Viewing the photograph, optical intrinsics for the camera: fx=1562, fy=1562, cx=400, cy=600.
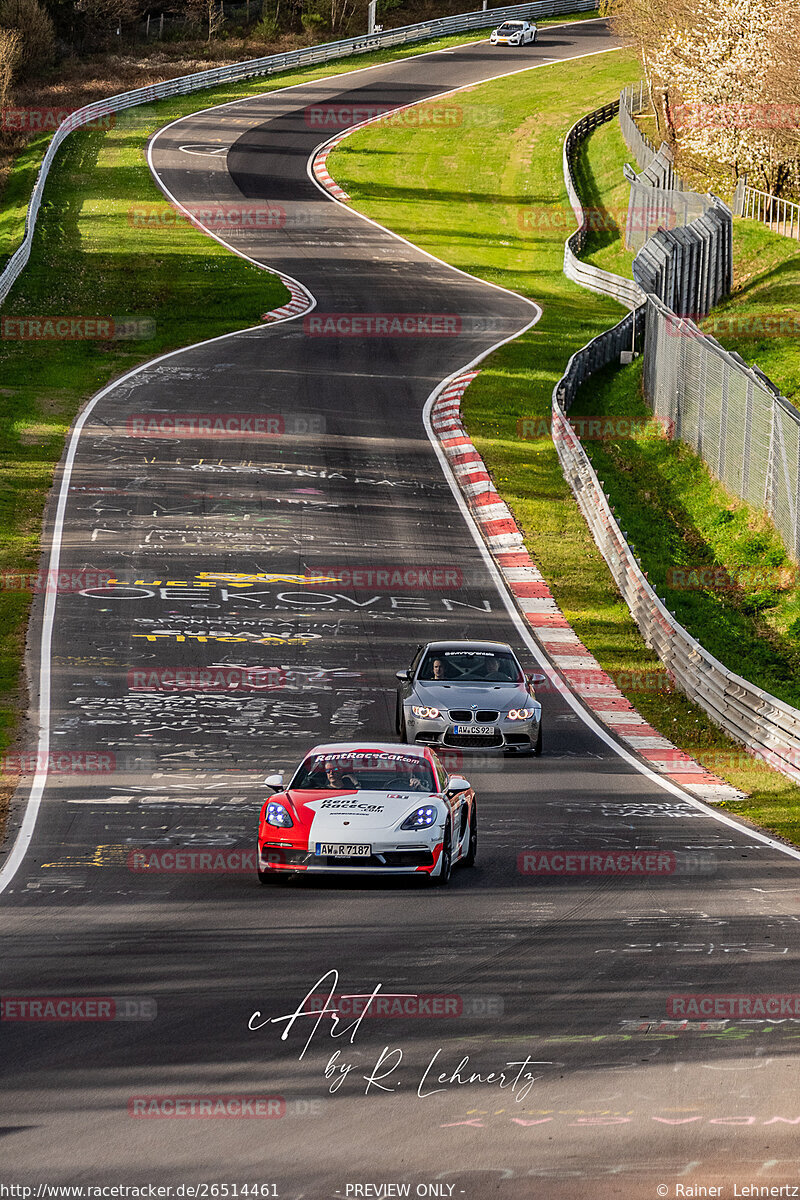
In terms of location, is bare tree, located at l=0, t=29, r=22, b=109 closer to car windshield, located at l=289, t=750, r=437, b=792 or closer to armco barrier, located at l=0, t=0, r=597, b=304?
armco barrier, located at l=0, t=0, r=597, b=304

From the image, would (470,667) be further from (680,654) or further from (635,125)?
(635,125)

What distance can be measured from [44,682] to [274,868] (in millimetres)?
9647

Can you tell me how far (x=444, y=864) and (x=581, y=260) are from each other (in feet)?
155

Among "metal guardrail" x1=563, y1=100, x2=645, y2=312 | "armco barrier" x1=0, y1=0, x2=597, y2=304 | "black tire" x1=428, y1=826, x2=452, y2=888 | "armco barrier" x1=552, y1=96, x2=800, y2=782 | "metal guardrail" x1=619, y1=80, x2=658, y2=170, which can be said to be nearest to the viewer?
Result: "black tire" x1=428, y1=826, x2=452, y2=888

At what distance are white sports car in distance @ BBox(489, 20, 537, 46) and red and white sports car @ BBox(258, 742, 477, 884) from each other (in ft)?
284

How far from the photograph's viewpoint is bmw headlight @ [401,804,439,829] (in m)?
13.4

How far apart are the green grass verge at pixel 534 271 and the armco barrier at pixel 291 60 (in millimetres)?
11507

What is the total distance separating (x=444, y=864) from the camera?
44.4ft

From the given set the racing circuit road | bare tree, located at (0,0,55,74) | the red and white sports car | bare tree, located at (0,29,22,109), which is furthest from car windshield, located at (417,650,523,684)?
bare tree, located at (0,0,55,74)

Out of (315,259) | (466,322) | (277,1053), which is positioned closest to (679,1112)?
(277,1053)

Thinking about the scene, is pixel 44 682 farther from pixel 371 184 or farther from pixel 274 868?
pixel 371 184

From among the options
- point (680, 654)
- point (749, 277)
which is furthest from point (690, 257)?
point (680, 654)

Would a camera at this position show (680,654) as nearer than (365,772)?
No

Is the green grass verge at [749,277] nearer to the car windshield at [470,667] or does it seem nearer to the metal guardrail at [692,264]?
the metal guardrail at [692,264]
